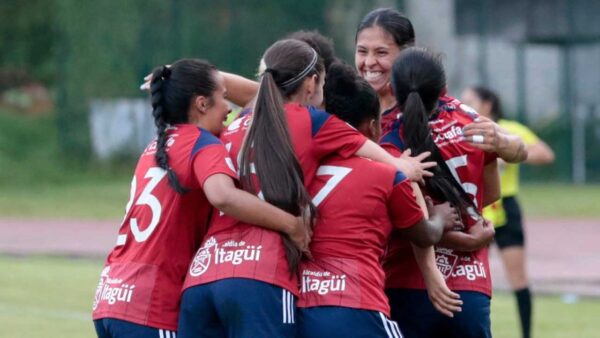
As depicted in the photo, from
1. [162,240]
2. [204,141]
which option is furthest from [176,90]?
[162,240]

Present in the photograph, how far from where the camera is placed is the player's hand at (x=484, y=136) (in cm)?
503

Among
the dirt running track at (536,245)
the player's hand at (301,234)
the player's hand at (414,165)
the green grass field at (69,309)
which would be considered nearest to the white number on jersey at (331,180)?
the player's hand at (301,234)

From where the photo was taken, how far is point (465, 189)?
202 inches

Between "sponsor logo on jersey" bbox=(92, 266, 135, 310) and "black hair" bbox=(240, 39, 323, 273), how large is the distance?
648 mm

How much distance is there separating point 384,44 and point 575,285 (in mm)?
8543

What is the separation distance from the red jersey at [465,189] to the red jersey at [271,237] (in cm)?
44

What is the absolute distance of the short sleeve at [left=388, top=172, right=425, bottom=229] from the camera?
4672 mm

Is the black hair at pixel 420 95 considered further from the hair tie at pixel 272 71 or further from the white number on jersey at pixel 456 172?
the hair tie at pixel 272 71

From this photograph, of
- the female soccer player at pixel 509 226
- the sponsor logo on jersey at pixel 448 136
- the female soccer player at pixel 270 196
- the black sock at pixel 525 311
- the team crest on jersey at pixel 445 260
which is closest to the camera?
the female soccer player at pixel 270 196

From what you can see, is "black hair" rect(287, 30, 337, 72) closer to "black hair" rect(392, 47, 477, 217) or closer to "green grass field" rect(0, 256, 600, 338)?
"black hair" rect(392, 47, 477, 217)

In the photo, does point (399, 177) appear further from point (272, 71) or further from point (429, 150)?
point (272, 71)

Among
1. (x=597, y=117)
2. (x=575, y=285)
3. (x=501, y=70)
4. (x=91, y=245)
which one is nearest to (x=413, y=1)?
(x=501, y=70)

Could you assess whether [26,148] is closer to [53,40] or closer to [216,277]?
[53,40]

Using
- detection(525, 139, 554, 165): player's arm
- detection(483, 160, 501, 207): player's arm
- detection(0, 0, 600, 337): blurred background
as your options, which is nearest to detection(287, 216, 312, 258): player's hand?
detection(483, 160, 501, 207): player's arm
